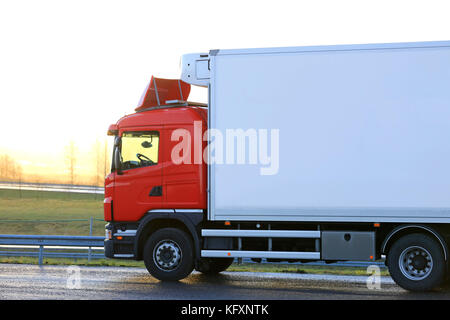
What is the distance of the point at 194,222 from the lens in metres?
11.4

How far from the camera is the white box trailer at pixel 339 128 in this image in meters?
10.3

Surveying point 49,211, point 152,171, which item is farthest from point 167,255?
point 49,211

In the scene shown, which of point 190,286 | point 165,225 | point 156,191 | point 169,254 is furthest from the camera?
point 165,225

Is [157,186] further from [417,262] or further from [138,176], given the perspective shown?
[417,262]

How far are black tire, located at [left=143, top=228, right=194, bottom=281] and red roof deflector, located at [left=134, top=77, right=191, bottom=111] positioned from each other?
2.39 meters

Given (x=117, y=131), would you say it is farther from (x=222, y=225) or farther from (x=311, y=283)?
(x=311, y=283)

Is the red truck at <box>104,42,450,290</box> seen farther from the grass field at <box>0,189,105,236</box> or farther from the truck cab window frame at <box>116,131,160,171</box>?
the grass field at <box>0,189,105,236</box>

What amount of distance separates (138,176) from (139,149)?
0.50 metres

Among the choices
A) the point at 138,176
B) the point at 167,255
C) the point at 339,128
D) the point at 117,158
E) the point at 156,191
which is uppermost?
the point at 339,128

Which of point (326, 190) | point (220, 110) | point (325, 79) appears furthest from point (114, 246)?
point (325, 79)

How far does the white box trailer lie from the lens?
1029 cm

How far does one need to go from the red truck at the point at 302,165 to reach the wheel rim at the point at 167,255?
0.02m

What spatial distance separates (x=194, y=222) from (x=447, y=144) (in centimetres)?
433

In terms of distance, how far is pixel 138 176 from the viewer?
11867mm
